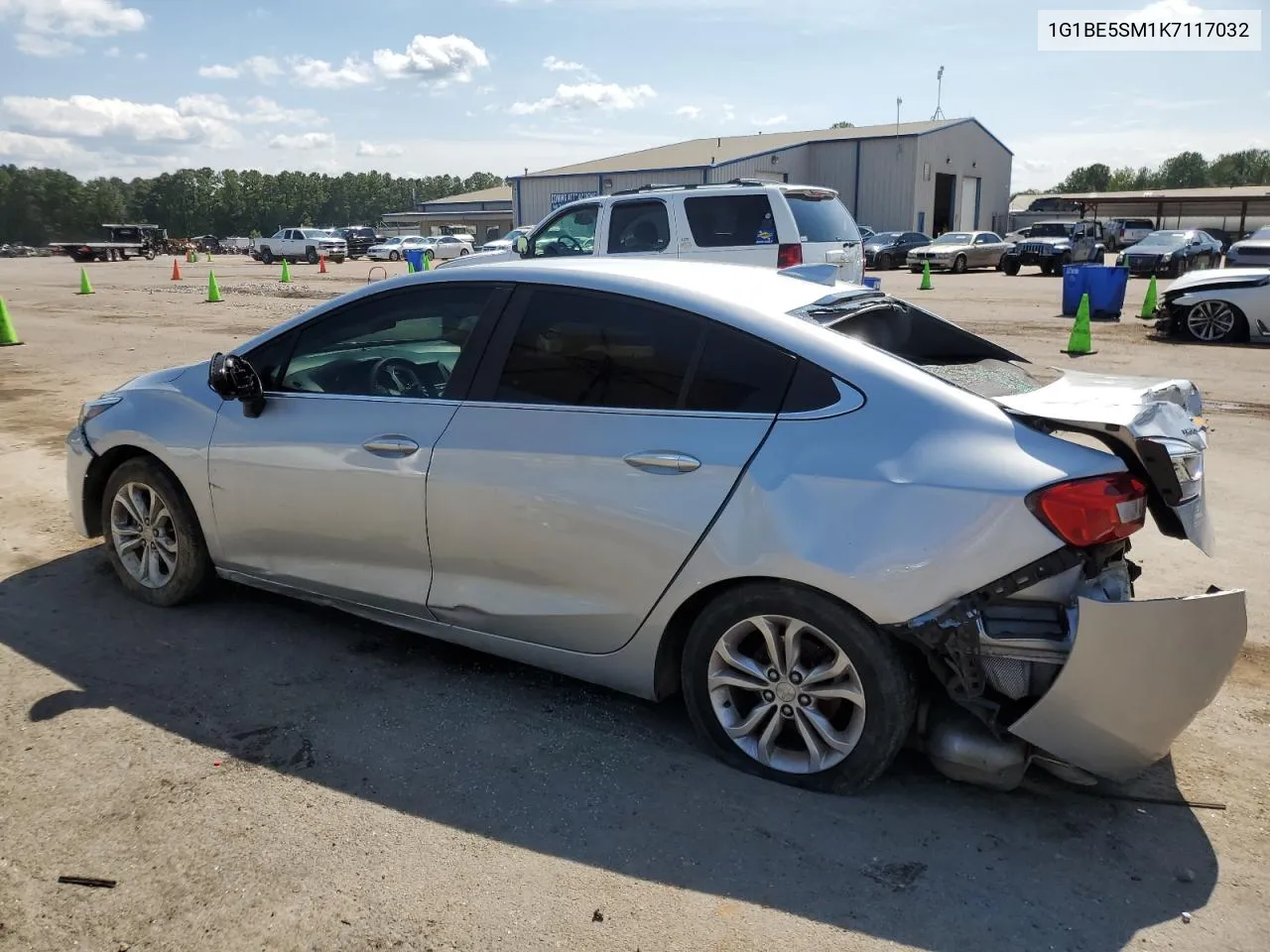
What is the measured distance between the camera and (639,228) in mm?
11461

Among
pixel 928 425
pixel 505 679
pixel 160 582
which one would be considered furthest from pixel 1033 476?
pixel 160 582

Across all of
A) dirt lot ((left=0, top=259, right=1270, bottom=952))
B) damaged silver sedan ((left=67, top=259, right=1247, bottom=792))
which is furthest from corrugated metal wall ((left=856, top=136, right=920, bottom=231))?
damaged silver sedan ((left=67, top=259, right=1247, bottom=792))

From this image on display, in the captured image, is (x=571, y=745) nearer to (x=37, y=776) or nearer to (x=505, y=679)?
(x=505, y=679)

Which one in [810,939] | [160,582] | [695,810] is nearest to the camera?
[810,939]

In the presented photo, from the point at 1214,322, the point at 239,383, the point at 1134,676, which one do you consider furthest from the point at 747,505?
the point at 1214,322

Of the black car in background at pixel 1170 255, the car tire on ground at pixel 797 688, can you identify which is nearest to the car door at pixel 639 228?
the car tire on ground at pixel 797 688

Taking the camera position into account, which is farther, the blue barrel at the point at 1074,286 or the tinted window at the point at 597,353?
the blue barrel at the point at 1074,286

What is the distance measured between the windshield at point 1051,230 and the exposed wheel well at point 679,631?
3904 centimetres

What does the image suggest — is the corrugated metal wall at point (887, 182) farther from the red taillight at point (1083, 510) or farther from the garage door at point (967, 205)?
the red taillight at point (1083, 510)

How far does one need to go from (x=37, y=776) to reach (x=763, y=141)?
181 feet

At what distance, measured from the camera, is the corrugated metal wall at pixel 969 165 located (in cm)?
5172

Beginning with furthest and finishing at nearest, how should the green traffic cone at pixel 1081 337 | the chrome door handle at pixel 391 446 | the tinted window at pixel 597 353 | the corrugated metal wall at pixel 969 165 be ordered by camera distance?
the corrugated metal wall at pixel 969 165 → the green traffic cone at pixel 1081 337 → the chrome door handle at pixel 391 446 → the tinted window at pixel 597 353

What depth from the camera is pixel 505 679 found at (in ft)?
12.8

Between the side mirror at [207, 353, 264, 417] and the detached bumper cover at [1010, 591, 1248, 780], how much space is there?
10.3 feet
